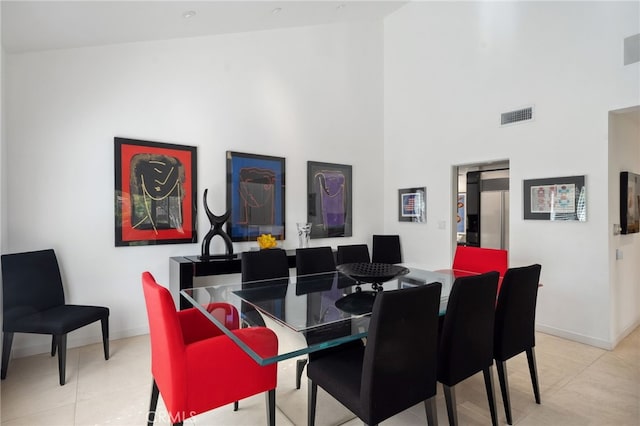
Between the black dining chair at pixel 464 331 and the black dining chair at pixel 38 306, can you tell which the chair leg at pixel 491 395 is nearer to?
the black dining chair at pixel 464 331

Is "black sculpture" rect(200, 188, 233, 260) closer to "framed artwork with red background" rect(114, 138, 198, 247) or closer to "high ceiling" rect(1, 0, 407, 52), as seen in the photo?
"framed artwork with red background" rect(114, 138, 198, 247)

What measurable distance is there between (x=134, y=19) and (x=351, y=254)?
3132mm

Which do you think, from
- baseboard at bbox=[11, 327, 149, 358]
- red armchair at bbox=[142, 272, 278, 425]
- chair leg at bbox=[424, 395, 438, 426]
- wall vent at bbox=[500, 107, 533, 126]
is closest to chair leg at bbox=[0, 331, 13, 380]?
baseboard at bbox=[11, 327, 149, 358]

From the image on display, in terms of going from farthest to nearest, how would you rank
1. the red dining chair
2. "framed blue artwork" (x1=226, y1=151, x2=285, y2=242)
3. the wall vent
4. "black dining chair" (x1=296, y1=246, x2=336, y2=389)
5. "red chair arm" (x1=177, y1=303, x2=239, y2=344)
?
"framed blue artwork" (x1=226, y1=151, x2=285, y2=242), the wall vent, "black dining chair" (x1=296, y1=246, x2=336, y2=389), the red dining chair, "red chair arm" (x1=177, y1=303, x2=239, y2=344)

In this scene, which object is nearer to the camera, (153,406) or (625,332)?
(153,406)

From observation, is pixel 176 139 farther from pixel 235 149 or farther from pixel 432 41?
pixel 432 41

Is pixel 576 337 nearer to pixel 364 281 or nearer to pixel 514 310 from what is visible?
pixel 514 310

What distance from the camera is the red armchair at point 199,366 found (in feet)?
5.12

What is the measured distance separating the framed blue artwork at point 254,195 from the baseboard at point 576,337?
3.34m

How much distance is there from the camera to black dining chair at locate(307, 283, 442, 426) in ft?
4.83

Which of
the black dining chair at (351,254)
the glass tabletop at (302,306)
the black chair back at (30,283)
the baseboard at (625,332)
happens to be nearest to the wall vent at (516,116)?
the glass tabletop at (302,306)

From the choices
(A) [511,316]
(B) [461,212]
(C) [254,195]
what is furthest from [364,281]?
(B) [461,212]

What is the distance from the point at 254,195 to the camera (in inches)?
171

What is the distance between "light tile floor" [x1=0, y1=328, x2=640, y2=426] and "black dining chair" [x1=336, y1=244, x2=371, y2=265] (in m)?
1.21
